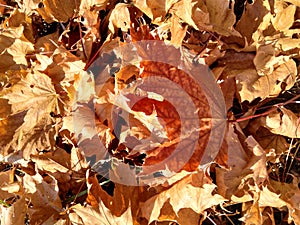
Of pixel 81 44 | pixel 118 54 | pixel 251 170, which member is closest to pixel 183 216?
pixel 251 170

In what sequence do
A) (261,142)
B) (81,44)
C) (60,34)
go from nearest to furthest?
1. (261,142)
2. (81,44)
3. (60,34)

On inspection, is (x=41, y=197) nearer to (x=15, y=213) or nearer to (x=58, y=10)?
(x=15, y=213)

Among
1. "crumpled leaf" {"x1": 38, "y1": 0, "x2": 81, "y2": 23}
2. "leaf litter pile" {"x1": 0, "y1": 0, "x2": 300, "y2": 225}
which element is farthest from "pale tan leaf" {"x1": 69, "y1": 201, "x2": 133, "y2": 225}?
"crumpled leaf" {"x1": 38, "y1": 0, "x2": 81, "y2": 23}

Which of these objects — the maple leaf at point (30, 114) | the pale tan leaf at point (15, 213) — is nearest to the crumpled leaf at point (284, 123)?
the maple leaf at point (30, 114)

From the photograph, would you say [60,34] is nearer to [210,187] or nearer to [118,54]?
[118,54]

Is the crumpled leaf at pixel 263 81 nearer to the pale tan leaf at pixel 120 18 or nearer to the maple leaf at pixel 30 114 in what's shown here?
the pale tan leaf at pixel 120 18

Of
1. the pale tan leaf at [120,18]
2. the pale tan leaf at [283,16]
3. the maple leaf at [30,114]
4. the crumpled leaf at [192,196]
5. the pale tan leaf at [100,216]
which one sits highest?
the pale tan leaf at [283,16]

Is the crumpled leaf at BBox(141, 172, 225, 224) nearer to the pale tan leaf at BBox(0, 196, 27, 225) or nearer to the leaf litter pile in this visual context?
the leaf litter pile

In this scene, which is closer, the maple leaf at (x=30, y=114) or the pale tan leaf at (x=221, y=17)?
the pale tan leaf at (x=221, y=17)
